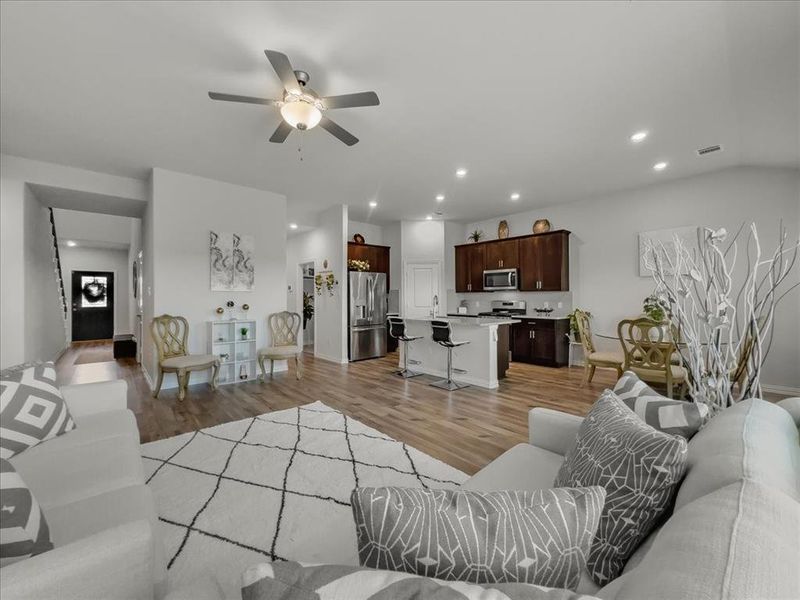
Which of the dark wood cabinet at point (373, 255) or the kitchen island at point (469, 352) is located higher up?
the dark wood cabinet at point (373, 255)

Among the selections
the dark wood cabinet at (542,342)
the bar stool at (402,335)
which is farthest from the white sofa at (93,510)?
the dark wood cabinet at (542,342)

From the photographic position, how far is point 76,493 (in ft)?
4.34

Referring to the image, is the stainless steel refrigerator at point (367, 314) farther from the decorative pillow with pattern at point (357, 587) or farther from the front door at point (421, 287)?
the decorative pillow with pattern at point (357, 587)

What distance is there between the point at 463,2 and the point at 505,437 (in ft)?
10.0

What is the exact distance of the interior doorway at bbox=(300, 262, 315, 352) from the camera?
8.01 metres

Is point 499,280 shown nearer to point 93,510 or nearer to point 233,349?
point 233,349

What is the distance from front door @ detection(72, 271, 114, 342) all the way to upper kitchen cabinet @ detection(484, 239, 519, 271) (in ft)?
35.7

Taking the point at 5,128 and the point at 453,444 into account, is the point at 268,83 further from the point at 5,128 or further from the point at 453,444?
the point at 453,444

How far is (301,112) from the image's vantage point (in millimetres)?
2547

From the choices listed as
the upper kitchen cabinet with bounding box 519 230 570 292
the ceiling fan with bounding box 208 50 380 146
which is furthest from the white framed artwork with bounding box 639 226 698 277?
the ceiling fan with bounding box 208 50 380 146

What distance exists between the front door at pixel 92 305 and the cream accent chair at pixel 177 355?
26.3 feet

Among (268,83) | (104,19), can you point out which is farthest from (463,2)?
(104,19)

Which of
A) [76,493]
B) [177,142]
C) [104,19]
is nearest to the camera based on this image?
[76,493]

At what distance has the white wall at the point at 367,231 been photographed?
761 cm
